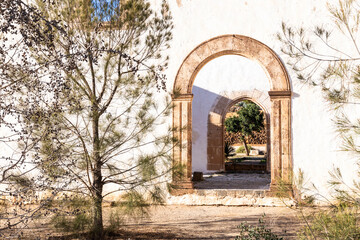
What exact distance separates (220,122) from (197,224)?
19.8 ft

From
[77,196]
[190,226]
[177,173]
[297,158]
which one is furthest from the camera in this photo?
[297,158]

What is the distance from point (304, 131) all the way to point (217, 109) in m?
5.16

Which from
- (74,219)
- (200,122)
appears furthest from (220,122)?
(74,219)

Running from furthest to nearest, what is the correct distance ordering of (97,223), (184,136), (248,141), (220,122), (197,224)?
(248,141), (220,122), (184,136), (197,224), (97,223)

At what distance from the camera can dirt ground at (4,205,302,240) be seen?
15.2 ft

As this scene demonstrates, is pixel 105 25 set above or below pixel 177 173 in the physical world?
above

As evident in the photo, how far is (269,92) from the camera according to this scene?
238 inches

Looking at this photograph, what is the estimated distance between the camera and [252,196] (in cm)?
612

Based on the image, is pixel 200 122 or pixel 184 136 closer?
pixel 184 136

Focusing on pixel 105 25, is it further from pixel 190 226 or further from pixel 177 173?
pixel 190 226

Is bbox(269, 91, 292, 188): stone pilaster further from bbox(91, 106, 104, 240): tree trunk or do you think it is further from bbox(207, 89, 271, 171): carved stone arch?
bbox(207, 89, 271, 171): carved stone arch

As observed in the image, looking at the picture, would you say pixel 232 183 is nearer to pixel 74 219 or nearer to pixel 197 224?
pixel 197 224

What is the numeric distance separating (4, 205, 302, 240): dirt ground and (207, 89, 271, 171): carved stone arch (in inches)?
188

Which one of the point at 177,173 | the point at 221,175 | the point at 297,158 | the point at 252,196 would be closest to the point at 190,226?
the point at 177,173
